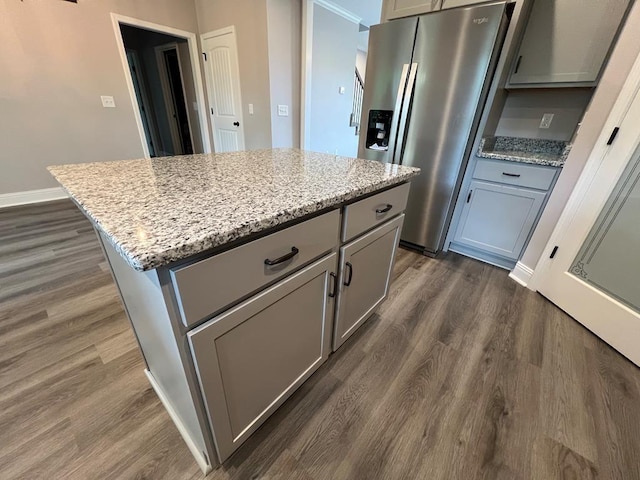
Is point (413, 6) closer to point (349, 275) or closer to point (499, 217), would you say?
point (499, 217)

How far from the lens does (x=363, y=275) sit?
122 centimetres

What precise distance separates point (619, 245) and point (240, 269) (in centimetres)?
205

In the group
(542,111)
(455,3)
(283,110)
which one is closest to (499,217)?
(542,111)

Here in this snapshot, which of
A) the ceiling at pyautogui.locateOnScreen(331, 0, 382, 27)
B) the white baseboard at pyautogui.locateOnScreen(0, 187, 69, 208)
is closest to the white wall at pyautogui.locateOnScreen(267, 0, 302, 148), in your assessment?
the ceiling at pyautogui.locateOnScreen(331, 0, 382, 27)

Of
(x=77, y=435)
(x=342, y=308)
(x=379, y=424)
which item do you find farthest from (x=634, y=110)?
(x=77, y=435)

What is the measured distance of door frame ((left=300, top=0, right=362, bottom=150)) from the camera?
2981 mm

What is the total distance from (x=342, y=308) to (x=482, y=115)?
177 cm

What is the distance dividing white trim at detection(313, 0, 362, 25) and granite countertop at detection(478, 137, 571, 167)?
2.62 metres

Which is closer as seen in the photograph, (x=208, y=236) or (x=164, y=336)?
(x=208, y=236)

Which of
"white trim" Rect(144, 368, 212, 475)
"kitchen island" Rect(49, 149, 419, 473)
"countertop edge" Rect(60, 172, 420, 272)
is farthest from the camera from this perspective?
"white trim" Rect(144, 368, 212, 475)

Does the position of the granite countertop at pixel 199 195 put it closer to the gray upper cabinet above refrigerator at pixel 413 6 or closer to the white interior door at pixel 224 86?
the gray upper cabinet above refrigerator at pixel 413 6

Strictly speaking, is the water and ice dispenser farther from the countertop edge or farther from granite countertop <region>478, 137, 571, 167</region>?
the countertop edge

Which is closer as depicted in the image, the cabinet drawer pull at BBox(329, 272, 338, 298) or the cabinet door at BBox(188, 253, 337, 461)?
the cabinet door at BBox(188, 253, 337, 461)

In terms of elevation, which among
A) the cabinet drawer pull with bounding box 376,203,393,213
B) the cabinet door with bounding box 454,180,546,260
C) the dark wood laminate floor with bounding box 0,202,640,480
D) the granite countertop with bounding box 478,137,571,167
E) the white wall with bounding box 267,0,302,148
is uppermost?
the white wall with bounding box 267,0,302,148
